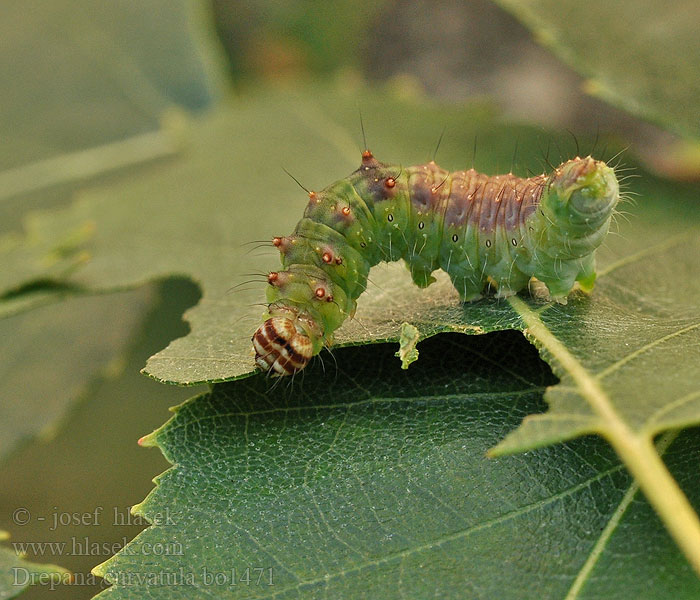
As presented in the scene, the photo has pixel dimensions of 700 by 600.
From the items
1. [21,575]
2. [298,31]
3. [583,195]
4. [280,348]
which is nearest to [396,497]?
[280,348]

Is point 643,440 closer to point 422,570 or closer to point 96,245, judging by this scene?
point 422,570

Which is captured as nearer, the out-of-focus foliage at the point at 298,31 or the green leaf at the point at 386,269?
the green leaf at the point at 386,269

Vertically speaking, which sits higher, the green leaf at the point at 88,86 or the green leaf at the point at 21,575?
the green leaf at the point at 88,86

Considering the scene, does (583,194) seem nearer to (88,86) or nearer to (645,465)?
(645,465)

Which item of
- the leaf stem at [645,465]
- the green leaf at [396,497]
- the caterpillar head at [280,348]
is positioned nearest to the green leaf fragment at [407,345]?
the green leaf at [396,497]

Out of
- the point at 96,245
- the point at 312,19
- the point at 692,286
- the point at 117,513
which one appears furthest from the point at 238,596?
the point at 312,19

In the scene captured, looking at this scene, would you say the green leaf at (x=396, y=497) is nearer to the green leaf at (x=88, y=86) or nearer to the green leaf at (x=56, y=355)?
the green leaf at (x=56, y=355)

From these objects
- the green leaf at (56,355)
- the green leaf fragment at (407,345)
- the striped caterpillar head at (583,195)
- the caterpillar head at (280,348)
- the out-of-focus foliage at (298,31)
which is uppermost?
the out-of-focus foliage at (298,31)

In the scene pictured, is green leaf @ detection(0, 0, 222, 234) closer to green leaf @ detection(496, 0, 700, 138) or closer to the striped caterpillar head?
green leaf @ detection(496, 0, 700, 138)
